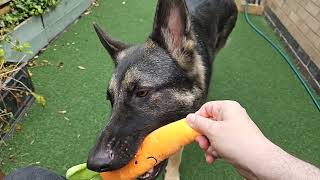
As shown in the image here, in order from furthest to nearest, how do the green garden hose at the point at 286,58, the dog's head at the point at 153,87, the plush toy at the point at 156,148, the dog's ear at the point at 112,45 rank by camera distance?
the green garden hose at the point at 286,58 → the dog's ear at the point at 112,45 → the dog's head at the point at 153,87 → the plush toy at the point at 156,148

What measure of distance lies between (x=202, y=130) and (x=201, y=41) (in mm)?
1531

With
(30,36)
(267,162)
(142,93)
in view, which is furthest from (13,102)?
(267,162)

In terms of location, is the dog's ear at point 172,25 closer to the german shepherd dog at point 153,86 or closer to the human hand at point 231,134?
the german shepherd dog at point 153,86

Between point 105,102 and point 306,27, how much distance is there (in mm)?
2790

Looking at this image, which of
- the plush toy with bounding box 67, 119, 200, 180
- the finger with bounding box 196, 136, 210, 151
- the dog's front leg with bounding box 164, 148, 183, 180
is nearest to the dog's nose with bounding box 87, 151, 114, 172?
the plush toy with bounding box 67, 119, 200, 180

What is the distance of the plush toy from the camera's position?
175 cm

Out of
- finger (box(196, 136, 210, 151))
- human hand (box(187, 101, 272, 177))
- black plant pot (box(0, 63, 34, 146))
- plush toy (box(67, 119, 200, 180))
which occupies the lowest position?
black plant pot (box(0, 63, 34, 146))

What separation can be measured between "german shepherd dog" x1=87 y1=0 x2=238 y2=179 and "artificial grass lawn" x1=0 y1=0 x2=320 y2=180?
104 cm

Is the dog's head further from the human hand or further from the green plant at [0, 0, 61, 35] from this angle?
the green plant at [0, 0, 61, 35]

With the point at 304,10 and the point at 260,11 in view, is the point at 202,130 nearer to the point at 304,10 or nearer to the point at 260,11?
the point at 304,10

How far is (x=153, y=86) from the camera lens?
6.97ft

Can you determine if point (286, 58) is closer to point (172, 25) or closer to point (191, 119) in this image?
point (172, 25)

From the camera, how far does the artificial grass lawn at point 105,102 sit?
3191 millimetres

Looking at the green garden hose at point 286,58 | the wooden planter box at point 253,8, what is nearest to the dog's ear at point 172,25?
the green garden hose at point 286,58
